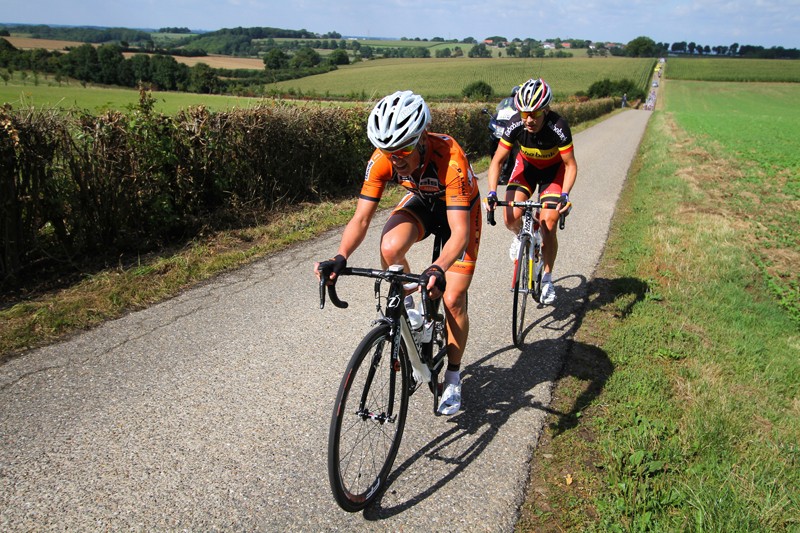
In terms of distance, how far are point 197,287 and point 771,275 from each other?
786 centimetres

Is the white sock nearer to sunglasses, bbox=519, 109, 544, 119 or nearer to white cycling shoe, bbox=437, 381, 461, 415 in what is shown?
white cycling shoe, bbox=437, 381, 461, 415

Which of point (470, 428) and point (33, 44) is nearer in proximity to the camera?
point (470, 428)

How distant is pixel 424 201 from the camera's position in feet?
11.7

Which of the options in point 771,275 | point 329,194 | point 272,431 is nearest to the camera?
point 272,431

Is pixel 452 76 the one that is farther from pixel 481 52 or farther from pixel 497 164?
pixel 497 164

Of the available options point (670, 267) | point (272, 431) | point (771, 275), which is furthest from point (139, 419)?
point (771, 275)

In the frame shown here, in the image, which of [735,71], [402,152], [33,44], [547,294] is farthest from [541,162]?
[735,71]

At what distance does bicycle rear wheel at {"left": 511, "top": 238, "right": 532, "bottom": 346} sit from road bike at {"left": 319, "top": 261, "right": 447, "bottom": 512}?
5.45 feet

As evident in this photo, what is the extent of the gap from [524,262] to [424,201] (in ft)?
5.77

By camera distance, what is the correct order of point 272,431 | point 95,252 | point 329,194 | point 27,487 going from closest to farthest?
point 27,487 < point 272,431 < point 95,252 < point 329,194

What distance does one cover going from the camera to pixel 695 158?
18.6 m

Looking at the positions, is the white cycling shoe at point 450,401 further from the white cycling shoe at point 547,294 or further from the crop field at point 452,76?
the crop field at point 452,76

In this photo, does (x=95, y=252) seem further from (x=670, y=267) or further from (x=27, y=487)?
(x=670, y=267)

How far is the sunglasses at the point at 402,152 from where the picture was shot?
2.96m
